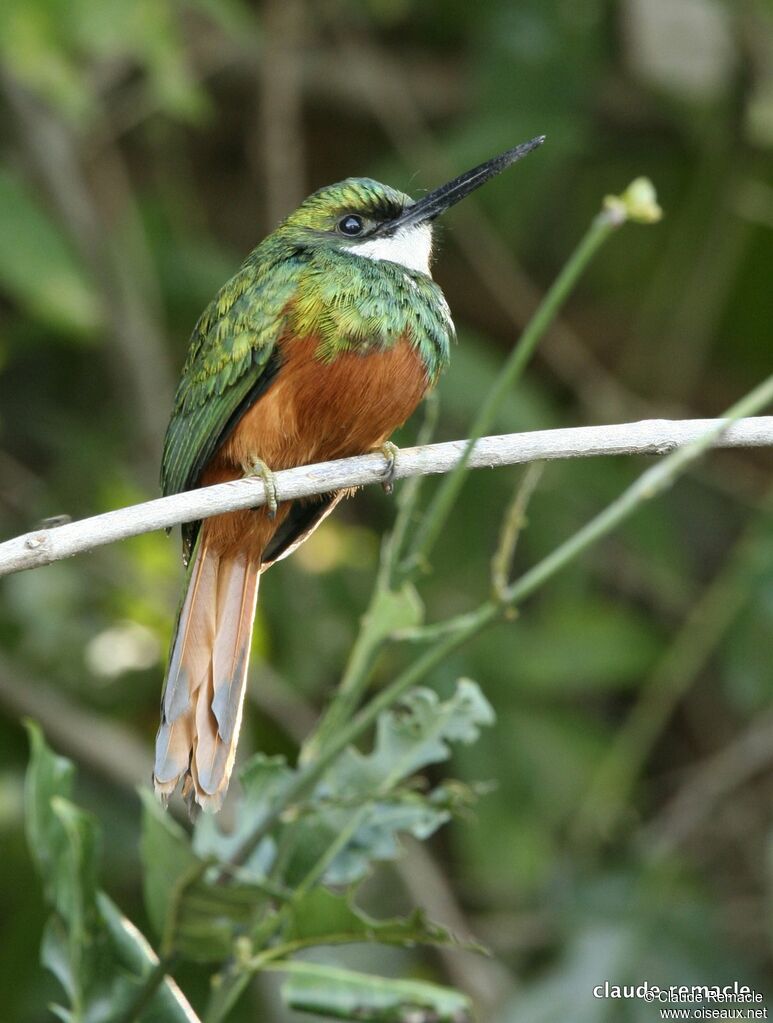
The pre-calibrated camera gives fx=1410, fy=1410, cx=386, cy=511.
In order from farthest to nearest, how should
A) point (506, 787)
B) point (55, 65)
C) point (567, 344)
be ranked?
point (567, 344)
point (506, 787)
point (55, 65)

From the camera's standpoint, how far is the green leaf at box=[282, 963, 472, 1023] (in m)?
1.39

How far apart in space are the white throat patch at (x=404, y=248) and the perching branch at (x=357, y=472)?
49cm

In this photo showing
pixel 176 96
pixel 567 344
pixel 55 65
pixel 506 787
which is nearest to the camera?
pixel 55 65

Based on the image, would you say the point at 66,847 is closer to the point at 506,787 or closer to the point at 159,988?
the point at 159,988

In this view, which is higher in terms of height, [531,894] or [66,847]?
[66,847]

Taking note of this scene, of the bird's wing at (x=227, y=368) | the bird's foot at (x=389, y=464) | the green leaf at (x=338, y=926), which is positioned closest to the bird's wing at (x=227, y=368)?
the bird's wing at (x=227, y=368)

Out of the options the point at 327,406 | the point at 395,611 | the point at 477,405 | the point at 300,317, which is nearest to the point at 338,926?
the point at 395,611

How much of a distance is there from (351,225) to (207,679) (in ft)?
2.98

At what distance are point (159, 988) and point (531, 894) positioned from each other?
6.06 feet

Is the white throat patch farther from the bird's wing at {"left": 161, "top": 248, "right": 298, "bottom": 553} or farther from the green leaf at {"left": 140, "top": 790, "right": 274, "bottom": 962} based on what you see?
the green leaf at {"left": 140, "top": 790, "right": 274, "bottom": 962}

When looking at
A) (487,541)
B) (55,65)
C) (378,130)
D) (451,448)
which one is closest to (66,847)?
(451,448)

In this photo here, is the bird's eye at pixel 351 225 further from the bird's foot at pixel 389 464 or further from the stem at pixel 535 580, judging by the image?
the stem at pixel 535 580

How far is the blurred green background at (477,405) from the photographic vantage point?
2.96m

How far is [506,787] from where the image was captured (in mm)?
3174
